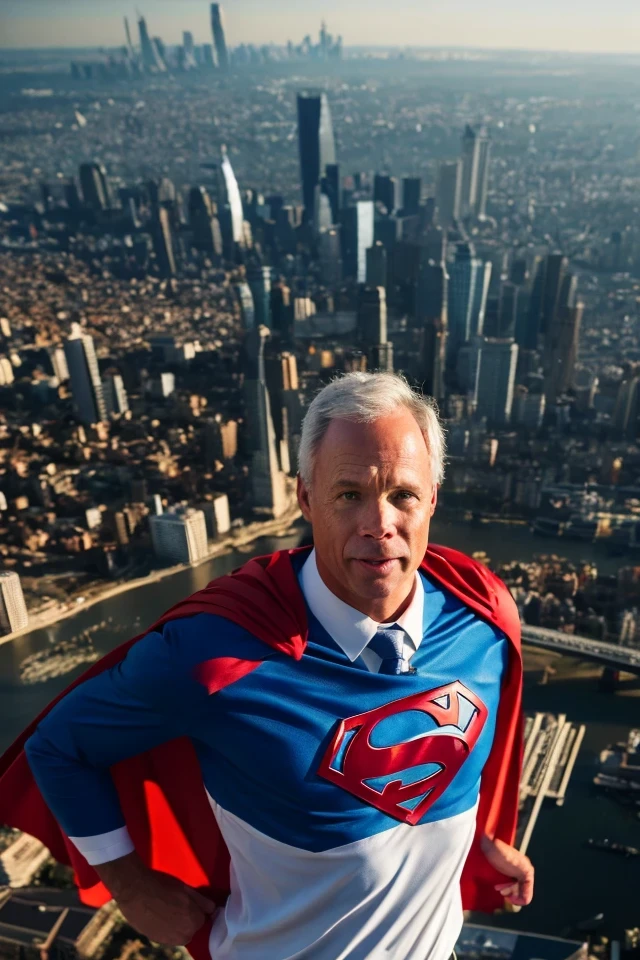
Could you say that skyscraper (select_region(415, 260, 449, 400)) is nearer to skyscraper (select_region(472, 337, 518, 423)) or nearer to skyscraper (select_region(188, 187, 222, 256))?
skyscraper (select_region(472, 337, 518, 423))

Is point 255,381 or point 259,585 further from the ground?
point 259,585

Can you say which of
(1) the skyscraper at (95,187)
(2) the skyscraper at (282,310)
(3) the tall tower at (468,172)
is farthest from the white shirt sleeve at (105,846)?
(1) the skyscraper at (95,187)

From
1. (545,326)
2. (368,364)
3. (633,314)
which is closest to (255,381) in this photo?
(368,364)

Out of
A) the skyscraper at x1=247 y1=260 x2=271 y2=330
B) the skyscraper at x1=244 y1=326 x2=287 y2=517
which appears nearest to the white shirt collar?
the skyscraper at x1=244 y1=326 x2=287 y2=517

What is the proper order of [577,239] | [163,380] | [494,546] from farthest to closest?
[577,239], [163,380], [494,546]

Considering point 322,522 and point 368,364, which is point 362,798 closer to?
point 322,522

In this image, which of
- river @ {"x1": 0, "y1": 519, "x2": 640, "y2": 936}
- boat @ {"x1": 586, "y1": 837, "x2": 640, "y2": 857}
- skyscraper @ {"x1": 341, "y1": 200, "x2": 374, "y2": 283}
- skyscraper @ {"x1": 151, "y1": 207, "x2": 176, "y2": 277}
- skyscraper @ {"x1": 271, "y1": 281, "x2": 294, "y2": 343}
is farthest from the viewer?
skyscraper @ {"x1": 151, "y1": 207, "x2": 176, "y2": 277}
